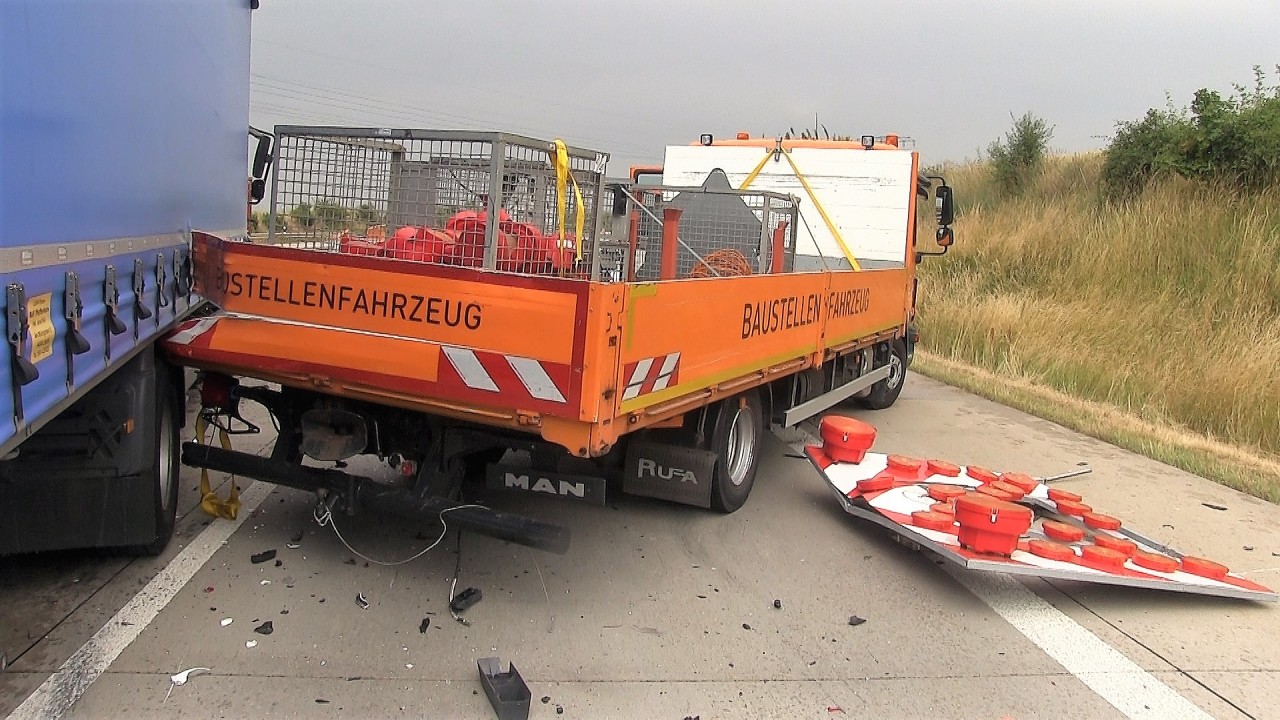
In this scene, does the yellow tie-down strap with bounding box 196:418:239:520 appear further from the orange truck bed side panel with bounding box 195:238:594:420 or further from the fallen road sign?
the fallen road sign

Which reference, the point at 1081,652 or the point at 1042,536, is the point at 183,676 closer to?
the point at 1081,652

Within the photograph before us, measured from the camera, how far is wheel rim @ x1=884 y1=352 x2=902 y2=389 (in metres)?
10.3

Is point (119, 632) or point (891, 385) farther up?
point (891, 385)

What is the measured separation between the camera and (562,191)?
14.9ft

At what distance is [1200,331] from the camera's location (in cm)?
1337

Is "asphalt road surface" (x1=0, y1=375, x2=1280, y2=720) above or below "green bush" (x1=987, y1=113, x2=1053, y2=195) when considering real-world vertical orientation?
below

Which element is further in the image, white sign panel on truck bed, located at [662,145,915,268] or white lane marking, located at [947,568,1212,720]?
white sign panel on truck bed, located at [662,145,915,268]

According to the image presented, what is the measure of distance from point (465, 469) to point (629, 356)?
3.90 ft

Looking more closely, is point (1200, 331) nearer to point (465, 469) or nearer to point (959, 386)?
point (959, 386)

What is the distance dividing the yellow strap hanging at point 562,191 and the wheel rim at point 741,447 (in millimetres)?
1838

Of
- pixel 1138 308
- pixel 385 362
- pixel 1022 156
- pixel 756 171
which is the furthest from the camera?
pixel 1022 156

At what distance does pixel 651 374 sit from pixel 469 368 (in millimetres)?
839

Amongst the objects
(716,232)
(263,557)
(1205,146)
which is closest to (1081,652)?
(263,557)

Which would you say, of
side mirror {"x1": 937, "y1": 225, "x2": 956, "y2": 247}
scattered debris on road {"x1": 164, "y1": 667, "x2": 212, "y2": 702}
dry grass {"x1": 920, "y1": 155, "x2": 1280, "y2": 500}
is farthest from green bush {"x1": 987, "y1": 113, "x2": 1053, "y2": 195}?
scattered debris on road {"x1": 164, "y1": 667, "x2": 212, "y2": 702}
